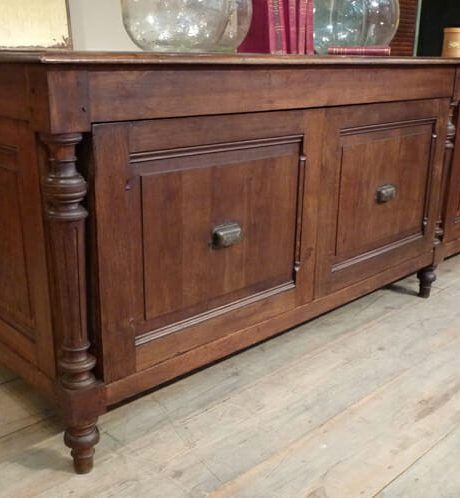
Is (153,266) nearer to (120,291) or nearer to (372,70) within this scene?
(120,291)

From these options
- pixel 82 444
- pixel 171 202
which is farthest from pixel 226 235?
pixel 82 444

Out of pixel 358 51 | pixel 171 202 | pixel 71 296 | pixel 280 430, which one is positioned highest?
pixel 358 51

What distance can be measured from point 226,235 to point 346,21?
0.79 metres

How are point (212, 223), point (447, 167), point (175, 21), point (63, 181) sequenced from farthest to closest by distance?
point (447, 167) < point (175, 21) < point (212, 223) < point (63, 181)

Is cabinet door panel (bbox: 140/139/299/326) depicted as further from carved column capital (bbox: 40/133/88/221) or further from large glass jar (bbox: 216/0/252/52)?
large glass jar (bbox: 216/0/252/52)

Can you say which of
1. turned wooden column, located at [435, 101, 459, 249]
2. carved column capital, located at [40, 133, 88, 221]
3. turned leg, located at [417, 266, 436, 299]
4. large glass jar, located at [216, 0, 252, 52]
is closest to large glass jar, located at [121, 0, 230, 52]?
large glass jar, located at [216, 0, 252, 52]

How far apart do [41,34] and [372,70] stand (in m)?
0.76

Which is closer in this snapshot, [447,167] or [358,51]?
[358,51]

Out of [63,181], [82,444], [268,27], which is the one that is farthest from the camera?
[268,27]

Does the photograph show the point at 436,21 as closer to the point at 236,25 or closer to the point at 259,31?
the point at 259,31

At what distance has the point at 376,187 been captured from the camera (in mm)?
1444

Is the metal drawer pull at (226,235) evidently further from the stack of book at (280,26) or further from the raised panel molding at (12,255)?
the stack of book at (280,26)

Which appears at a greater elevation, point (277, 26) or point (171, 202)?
point (277, 26)

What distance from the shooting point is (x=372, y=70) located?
4.29 ft
